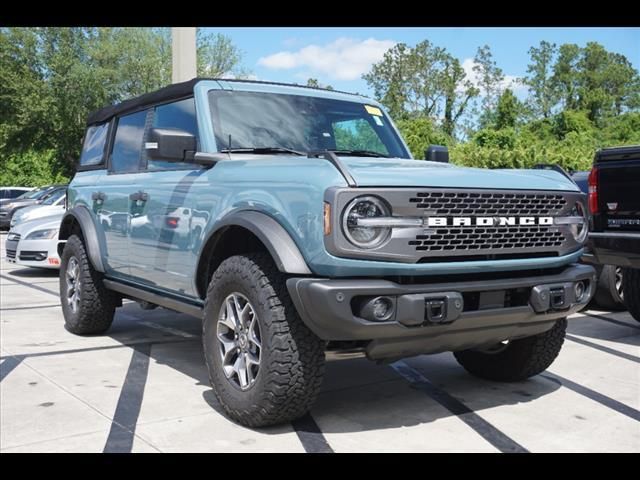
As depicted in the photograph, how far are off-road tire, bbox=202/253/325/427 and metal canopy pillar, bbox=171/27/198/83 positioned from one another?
260 inches

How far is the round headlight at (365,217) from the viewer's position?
3.51 meters

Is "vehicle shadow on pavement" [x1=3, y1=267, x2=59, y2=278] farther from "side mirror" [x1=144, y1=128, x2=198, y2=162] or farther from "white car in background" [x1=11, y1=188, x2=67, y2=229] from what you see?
"side mirror" [x1=144, y1=128, x2=198, y2=162]

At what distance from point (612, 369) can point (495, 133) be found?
108 feet

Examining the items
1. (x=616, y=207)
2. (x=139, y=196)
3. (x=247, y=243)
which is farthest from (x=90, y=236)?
(x=616, y=207)

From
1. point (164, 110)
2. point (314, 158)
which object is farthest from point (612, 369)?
point (164, 110)

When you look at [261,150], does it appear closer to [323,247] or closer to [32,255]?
[323,247]

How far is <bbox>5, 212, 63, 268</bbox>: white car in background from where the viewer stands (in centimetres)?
1118

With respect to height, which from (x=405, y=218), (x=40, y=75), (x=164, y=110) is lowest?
(x=405, y=218)

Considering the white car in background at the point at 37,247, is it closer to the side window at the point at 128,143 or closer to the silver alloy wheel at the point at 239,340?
the side window at the point at 128,143
